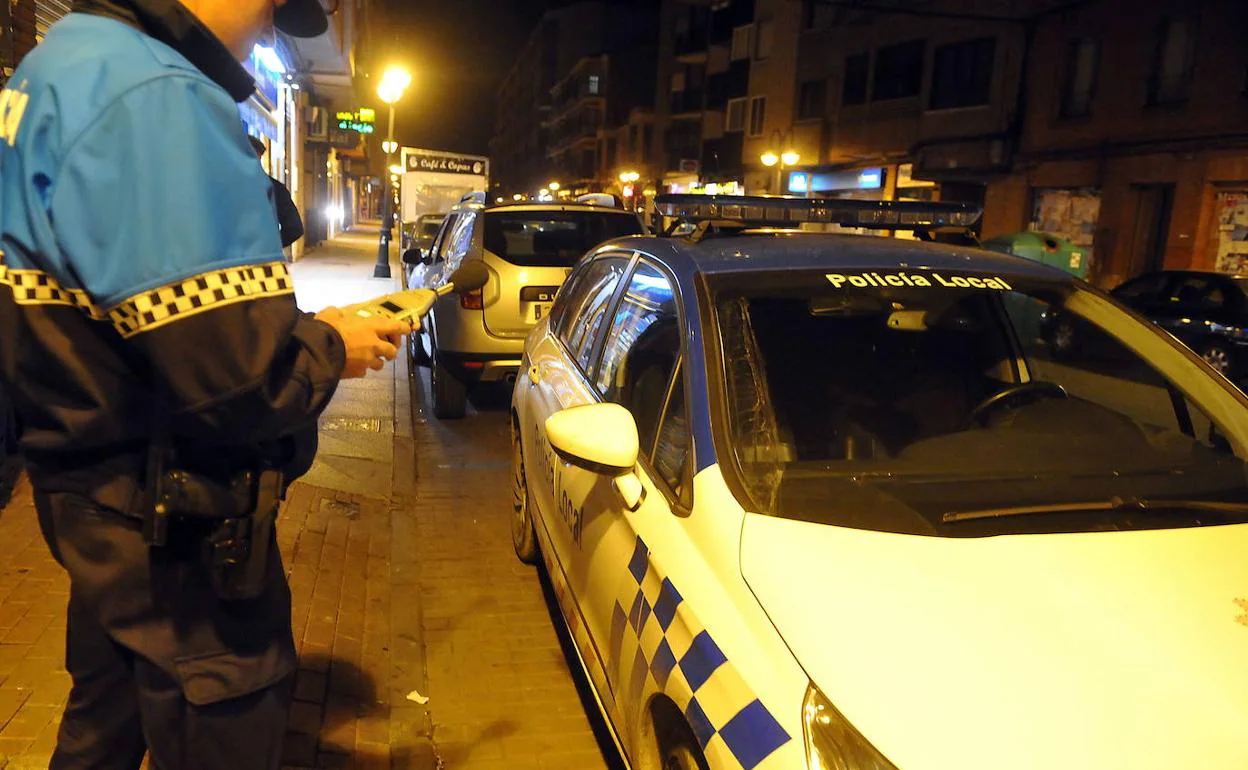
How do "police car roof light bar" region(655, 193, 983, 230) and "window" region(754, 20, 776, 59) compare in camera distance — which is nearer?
"police car roof light bar" region(655, 193, 983, 230)

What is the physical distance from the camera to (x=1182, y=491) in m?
2.36

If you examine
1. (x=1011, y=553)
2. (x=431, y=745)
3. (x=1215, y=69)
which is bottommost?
(x=431, y=745)

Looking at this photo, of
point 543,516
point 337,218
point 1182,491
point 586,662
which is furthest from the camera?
point 337,218

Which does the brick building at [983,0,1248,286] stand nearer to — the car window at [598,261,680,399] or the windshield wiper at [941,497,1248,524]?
the car window at [598,261,680,399]

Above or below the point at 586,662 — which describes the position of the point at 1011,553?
above

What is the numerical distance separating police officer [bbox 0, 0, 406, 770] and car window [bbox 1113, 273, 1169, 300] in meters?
13.3

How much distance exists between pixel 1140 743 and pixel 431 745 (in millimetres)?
2279

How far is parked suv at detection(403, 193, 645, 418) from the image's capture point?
7160 mm

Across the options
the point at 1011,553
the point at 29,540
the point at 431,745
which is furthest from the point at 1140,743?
the point at 29,540

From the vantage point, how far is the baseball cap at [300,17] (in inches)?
72.4

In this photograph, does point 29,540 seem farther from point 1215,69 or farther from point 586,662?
point 1215,69

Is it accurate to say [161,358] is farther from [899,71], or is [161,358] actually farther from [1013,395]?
[899,71]

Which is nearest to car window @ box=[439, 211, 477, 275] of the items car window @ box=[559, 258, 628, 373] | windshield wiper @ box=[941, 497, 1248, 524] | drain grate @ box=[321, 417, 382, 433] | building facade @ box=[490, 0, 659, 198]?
drain grate @ box=[321, 417, 382, 433]

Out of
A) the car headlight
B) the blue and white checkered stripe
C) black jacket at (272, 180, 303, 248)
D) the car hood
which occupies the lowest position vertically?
the blue and white checkered stripe
